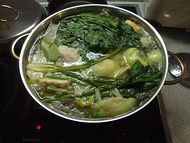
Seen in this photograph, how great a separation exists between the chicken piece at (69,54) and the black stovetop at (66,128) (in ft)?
0.84

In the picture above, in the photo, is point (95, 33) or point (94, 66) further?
point (95, 33)

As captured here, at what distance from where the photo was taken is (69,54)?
1.06m

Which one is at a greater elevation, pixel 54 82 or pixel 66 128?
pixel 54 82

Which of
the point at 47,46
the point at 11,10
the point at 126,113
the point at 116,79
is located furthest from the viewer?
the point at 11,10

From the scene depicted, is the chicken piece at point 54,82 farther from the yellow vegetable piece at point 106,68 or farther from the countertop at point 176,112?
the countertop at point 176,112

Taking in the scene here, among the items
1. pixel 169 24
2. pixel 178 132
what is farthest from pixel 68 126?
pixel 169 24

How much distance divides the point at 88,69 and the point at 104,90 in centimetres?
12

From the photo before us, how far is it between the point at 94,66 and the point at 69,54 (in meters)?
0.13

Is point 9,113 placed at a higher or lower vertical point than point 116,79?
lower

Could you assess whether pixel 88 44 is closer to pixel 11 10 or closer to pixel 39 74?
pixel 39 74

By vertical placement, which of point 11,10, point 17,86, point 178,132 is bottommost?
point 178,132

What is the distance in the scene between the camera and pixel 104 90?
97cm

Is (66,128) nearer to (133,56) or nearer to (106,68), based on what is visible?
(106,68)

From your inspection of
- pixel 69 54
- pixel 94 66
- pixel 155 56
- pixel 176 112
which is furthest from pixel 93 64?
pixel 176 112
